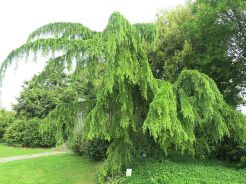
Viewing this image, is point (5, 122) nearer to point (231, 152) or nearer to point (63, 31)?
point (63, 31)

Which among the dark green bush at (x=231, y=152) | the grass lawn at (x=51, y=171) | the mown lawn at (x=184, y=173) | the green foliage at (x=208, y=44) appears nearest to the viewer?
the mown lawn at (x=184, y=173)

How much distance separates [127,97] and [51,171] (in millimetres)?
4889

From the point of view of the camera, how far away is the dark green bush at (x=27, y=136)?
722 inches

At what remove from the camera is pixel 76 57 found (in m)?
A: 6.82

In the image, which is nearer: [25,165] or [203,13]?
[203,13]

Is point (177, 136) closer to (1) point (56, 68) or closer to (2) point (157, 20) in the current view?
(1) point (56, 68)

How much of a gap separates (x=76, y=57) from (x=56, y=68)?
712 mm

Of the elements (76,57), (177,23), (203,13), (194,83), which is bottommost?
(194,83)

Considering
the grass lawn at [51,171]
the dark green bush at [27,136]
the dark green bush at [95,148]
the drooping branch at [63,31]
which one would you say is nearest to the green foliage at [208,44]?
the dark green bush at [95,148]

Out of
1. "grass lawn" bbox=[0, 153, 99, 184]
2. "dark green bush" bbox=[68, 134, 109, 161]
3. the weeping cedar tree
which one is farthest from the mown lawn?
"dark green bush" bbox=[68, 134, 109, 161]

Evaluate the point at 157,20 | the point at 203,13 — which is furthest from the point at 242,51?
the point at 157,20

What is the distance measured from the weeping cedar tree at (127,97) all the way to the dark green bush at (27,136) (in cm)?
1102

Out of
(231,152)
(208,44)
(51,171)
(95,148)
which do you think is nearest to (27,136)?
(95,148)

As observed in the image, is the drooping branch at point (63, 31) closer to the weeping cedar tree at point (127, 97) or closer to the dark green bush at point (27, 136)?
the weeping cedar tree at point (127, 97)
